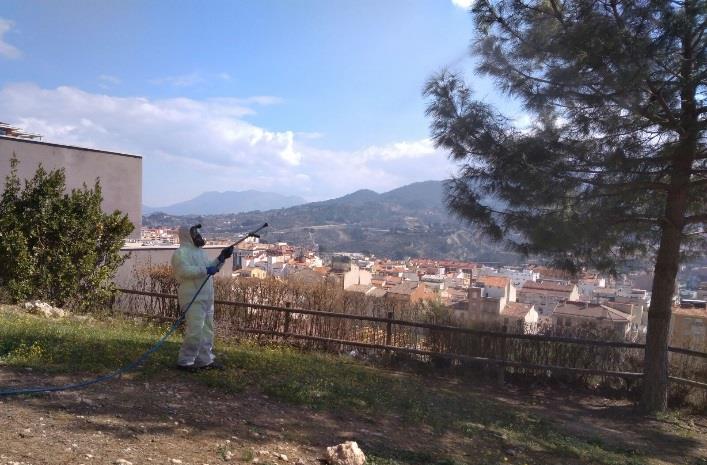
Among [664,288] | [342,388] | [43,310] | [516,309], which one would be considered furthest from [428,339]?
[43,310]

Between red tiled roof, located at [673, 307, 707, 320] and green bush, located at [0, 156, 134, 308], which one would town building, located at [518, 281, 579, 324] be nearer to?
red tiled roof, located at [673, 307, 707, 320]

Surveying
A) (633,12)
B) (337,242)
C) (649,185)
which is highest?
(633,12)

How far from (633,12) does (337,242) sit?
46.4 meters

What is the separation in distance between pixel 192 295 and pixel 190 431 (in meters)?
2.32

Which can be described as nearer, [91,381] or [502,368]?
[91,381]

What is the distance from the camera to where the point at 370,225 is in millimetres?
63969

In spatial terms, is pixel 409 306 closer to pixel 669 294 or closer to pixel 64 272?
pixel 669 294

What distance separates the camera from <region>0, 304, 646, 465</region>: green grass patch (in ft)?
22.1

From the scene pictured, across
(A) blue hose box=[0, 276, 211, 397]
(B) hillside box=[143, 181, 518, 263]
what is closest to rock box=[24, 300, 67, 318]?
(A) blue hose box=[0, 276, 211, 397]

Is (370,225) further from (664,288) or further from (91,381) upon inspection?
(91,381)

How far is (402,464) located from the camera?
17.3 feet

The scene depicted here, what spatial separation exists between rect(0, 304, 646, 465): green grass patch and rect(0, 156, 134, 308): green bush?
6.64ft

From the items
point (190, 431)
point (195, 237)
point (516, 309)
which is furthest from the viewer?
point (516, 309)

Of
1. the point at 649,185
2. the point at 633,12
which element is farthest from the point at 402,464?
the point at 633,12
